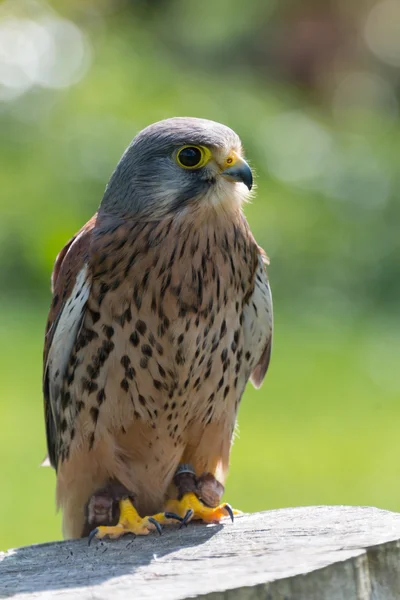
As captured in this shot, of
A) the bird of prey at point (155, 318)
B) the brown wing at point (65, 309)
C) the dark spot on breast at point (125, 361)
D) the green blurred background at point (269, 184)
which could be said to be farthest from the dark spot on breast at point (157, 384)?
the green blurred background at point (269, 184)

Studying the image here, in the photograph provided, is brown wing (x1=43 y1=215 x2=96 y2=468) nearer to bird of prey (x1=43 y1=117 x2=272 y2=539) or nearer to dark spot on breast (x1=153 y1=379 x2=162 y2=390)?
bird of prey (x1=43 y1=117 x2=272 y2=539)

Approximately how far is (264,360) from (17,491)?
3694 millimetres

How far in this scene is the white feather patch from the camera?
4078 mm

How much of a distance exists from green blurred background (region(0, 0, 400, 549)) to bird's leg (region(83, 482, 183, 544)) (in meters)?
3.11

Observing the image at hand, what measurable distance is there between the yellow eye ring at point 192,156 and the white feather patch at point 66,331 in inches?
18.6

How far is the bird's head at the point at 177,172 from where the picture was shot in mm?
4008

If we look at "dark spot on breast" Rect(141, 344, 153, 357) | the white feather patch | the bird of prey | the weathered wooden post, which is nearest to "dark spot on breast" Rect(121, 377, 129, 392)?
the bird of prey

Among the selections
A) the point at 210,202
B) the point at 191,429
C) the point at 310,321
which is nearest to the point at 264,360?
the point at 191,429

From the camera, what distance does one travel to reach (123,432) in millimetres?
4199

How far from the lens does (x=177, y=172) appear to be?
13.3 feet

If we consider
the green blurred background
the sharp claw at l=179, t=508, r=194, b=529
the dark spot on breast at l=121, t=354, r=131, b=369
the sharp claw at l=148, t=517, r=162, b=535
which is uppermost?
the green blurred background

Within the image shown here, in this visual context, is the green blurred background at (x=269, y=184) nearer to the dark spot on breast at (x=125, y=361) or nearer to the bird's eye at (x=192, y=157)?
the dark spot on breast at (x=125, y=361)

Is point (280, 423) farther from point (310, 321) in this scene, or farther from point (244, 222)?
point (244, 222)

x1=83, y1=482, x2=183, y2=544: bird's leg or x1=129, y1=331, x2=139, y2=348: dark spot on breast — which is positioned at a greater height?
x1=129, y1=331, x2=139, y2=348: dark spot on breast
